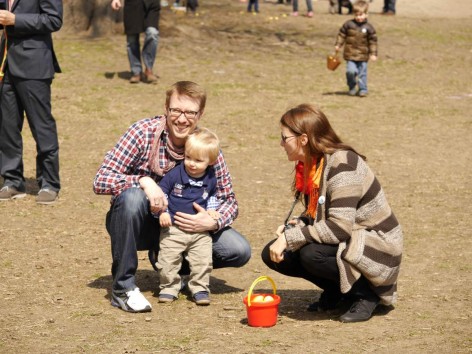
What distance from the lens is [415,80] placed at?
15.5 metres

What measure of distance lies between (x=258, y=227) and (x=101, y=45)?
32.0ft

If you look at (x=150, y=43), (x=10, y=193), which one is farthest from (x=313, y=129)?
(x=150, y=43)

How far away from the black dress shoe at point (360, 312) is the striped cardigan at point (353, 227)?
0.28ft

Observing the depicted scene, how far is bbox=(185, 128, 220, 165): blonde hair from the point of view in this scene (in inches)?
230

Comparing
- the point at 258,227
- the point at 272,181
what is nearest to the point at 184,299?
the point at 258,227

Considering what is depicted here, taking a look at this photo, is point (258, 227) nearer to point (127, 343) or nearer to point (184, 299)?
point (184, 299)

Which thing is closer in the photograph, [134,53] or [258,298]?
[258,298]

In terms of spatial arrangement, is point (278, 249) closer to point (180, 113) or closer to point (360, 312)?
point (360, 312)

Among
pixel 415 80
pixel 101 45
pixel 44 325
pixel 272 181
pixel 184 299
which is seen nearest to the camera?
pixel 44 325

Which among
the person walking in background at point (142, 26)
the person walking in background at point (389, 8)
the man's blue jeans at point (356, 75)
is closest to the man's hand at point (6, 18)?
the person walking in background at point (142, 26)

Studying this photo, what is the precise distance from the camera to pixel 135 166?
20.0 ft

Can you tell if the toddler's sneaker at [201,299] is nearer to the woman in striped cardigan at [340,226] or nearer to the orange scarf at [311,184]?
the woman in striped cardigan at [340,226]

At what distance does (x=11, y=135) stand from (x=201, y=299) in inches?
131

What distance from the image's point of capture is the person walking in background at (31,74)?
8.27 metres
